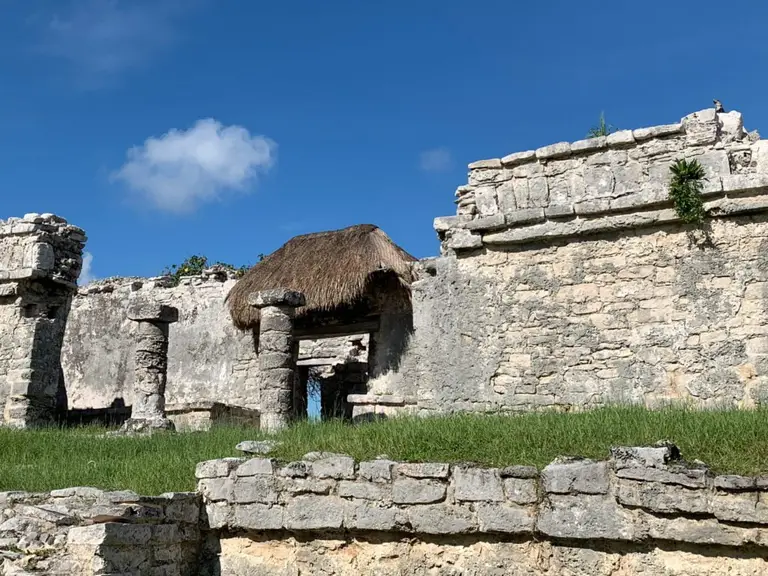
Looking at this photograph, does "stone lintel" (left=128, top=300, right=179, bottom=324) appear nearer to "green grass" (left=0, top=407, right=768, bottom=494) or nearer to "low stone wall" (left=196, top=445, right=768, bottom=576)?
"green grass" (left=0, top=407, right=768, bottom=494)

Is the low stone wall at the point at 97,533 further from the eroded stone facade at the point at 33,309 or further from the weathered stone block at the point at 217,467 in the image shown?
the eroded stone facade at the point at 33,309

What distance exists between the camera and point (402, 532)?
628cm

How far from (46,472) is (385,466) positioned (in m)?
3.35

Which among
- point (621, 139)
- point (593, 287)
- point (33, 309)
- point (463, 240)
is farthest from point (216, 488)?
point (33, 309)

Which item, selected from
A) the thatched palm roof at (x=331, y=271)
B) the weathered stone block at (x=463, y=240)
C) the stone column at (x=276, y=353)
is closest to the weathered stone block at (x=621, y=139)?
the weathered stone block at (x=463, y=240)

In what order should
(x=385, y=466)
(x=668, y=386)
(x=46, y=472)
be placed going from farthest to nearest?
(x=668, y=386) < (x=46, y=472) < (x=385, y=466)

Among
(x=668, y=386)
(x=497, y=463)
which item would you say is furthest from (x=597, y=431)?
(x=668, y=386)

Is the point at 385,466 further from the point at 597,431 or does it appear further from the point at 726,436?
the point at 726,436

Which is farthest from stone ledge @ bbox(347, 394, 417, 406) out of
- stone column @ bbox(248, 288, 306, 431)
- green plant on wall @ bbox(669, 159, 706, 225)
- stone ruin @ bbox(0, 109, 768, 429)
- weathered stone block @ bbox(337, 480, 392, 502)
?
weathered stone block @ bbox(337, 480, 392, 502)

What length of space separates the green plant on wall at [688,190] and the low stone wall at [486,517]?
3.93 m

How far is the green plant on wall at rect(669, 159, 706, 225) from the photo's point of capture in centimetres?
884

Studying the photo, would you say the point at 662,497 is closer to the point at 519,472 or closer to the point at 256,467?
the point at 519,472

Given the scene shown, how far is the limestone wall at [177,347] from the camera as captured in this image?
50.3 feet

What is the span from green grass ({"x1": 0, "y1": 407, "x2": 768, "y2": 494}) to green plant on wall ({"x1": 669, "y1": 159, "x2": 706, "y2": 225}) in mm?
2211
